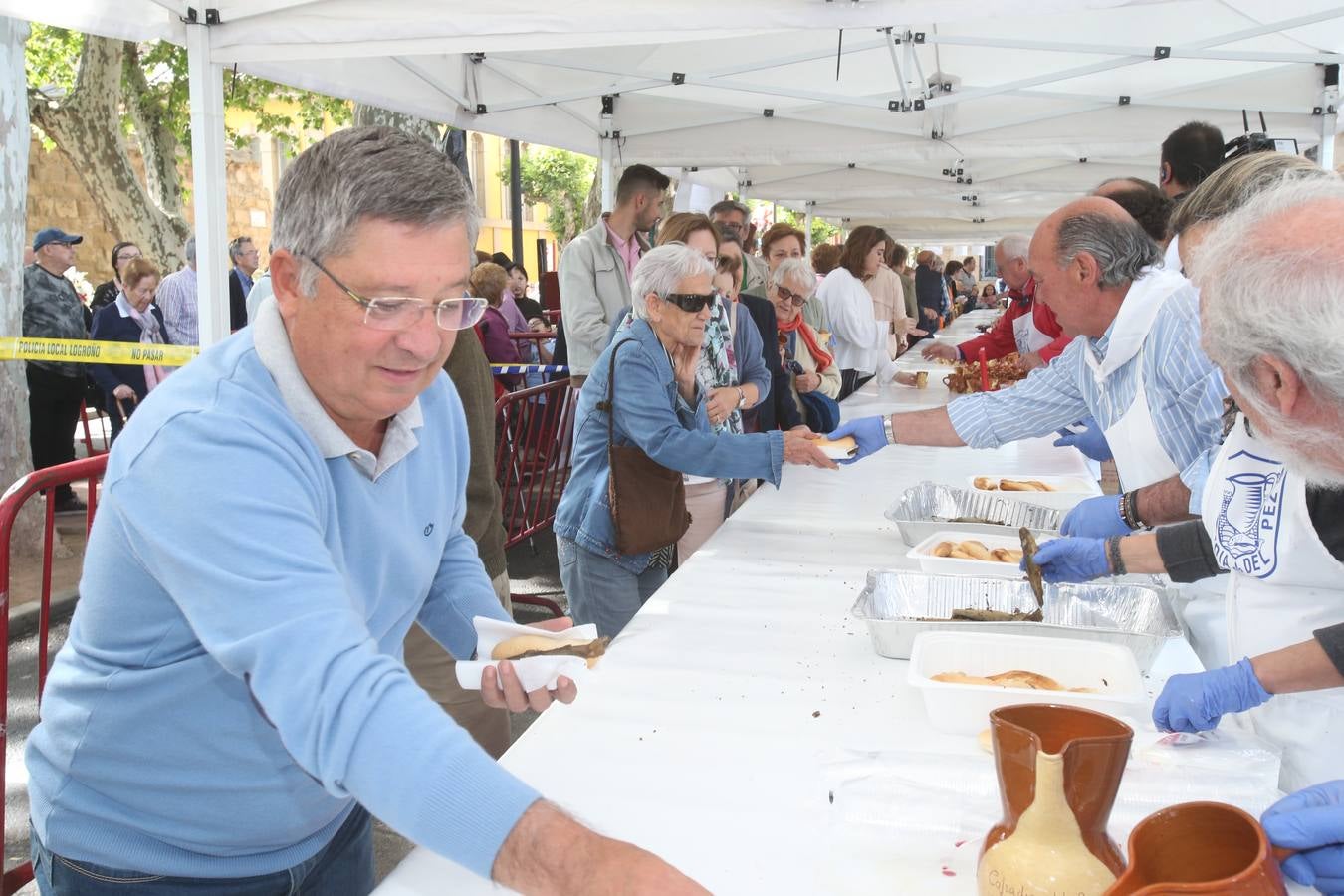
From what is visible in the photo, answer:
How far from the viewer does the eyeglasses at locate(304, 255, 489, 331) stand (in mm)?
1202

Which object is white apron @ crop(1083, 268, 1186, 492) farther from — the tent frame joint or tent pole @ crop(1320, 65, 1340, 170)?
tent pole @ crop(1320, 65, 1340, 170)

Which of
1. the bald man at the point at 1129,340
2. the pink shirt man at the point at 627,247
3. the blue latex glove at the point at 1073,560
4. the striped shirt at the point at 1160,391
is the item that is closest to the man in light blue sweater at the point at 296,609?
the blue latex glove at the point at 1073,560

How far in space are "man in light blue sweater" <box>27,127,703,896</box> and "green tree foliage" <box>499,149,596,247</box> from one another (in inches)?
1656

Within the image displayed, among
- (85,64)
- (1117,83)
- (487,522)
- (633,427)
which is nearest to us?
(487,522)

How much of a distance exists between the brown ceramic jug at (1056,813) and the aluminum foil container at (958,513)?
1722 millimetres

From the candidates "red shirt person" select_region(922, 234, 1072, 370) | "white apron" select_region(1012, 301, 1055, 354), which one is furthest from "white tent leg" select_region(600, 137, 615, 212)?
"white apron" select_region(1012, 301, 1055, 354)

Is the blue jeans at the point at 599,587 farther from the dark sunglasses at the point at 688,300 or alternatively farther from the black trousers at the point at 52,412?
the black trousers at the point at 52,412

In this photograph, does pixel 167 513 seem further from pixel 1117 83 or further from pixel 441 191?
pixel 1117 83

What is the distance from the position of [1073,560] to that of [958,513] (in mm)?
874

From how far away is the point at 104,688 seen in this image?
1.26 m

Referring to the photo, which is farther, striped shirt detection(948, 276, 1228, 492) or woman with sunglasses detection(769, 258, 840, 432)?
woman with sunglasses detection(769, 258, 840, 432)

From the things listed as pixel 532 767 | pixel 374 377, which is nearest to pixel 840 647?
pixel 532 767

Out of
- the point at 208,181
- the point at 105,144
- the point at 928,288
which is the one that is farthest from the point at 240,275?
the point at 928,288

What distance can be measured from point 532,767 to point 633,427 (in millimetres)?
1523
